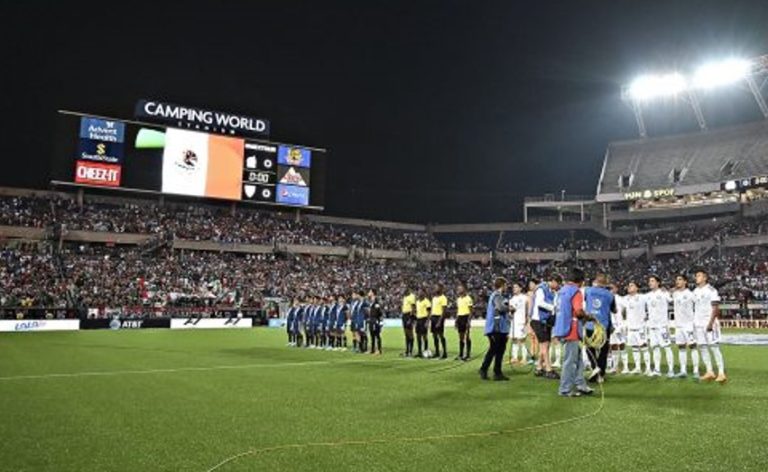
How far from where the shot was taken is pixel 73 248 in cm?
4709

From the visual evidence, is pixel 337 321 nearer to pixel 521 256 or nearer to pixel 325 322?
pixel 325 322

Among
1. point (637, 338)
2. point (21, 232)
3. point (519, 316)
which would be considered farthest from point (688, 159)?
point (21, 232)

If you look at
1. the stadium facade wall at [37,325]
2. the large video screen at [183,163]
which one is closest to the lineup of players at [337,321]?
the stadium facade wall at [37,325]

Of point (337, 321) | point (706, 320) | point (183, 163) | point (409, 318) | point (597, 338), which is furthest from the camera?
point (183, 163)

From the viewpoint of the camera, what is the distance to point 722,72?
52188 mm

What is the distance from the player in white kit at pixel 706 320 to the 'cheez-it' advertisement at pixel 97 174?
43.5 m

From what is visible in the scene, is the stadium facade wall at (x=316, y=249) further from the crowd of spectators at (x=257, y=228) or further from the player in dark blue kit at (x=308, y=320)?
the player in dark blue kit at (x=308, y=320)

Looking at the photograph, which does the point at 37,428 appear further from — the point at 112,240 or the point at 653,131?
the point at 653,131

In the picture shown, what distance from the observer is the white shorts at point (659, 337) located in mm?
14060

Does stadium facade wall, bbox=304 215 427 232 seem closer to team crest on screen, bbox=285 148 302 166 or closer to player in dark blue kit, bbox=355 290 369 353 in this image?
team crest on screen, bbox=285 148 302 166

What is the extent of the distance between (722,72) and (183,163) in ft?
154

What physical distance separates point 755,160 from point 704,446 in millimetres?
57945

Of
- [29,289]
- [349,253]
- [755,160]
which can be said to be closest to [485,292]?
[349,253]

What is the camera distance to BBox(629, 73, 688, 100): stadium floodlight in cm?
5491
